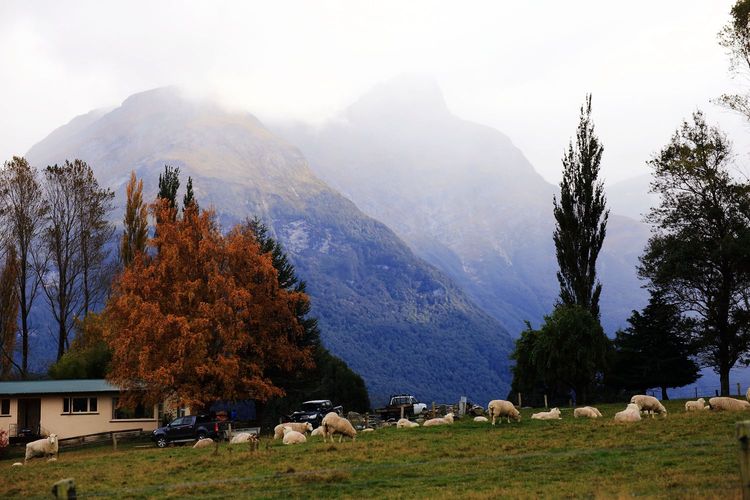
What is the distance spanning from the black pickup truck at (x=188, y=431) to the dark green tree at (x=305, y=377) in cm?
1352

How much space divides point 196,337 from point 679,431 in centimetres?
2939

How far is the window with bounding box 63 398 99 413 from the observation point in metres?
57.7

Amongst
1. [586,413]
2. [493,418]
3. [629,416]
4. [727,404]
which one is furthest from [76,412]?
[727,404]

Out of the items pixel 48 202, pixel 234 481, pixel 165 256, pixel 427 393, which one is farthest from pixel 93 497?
pixel 427 393

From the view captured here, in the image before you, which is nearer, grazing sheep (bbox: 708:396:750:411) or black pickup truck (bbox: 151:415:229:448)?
grazing sheep (bbox: 708:396:750:411)

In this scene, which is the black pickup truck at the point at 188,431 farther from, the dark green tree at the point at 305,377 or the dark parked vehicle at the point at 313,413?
the dark green tree at the point at 305,377

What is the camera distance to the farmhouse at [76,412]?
2256 inches

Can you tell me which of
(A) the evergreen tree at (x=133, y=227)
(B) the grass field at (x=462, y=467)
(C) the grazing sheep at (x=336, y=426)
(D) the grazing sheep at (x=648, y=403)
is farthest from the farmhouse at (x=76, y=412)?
(D) the grazing sheep at (x=648, y=403)

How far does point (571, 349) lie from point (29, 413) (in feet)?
140

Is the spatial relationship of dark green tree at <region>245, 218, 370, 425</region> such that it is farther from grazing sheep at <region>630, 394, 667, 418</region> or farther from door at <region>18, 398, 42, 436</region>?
grazing sheep at <region>630, 394, 667, 418</region>

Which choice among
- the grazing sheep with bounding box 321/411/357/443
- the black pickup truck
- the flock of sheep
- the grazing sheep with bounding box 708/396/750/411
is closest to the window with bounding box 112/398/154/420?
the black pickup truck

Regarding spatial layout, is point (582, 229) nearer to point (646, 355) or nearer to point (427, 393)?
point (646, 355)

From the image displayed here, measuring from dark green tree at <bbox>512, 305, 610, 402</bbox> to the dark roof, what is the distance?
3313 centimetres

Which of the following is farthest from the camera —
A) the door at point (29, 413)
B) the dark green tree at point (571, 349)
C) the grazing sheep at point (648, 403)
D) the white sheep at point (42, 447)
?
the door at point (29, 413)
